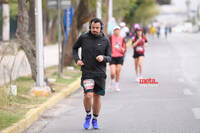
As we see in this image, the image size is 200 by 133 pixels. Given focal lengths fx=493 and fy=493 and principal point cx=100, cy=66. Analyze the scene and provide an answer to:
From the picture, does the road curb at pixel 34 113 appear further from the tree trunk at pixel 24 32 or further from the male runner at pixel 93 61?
the male runner at pixel 93 61

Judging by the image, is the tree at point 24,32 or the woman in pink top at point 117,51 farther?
the woman in pink top at point 117,51

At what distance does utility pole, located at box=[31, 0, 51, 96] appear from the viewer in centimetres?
1134

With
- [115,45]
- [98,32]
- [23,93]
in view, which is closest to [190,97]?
[115,45]

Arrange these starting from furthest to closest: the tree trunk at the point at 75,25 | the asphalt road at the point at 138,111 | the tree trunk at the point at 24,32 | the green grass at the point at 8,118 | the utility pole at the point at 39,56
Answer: the tree trunk at the point at 75,25 < the tree trunk at the point at 24,32 < the utility pole at the point at 39,56 < the asphalt road at the point at 138,111 < the green grass at the point at 8,118

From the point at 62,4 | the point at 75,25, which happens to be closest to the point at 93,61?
the point at 62,4

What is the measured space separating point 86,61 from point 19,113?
1886 millimetres

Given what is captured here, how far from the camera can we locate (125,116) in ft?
31.0

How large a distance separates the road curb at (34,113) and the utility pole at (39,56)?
0.34 meters

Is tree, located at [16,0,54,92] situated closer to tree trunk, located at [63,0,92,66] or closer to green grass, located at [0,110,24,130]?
green grass, located at [0,110,24,130]

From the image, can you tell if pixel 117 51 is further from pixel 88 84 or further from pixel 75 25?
pixel 75 25

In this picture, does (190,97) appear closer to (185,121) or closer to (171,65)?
(185,121)

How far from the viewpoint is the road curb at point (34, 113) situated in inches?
307

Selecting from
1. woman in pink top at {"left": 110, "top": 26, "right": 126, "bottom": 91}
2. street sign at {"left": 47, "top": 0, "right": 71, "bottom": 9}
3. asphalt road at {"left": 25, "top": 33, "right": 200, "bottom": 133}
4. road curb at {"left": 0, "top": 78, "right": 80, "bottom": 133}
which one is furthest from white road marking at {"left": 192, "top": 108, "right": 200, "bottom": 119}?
street sign at {"left": 47, "top": 0, "right": 71, "bottom": 9}

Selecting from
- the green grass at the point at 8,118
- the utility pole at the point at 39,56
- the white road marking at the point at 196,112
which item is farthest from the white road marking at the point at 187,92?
the green grass at the point at 8,118
